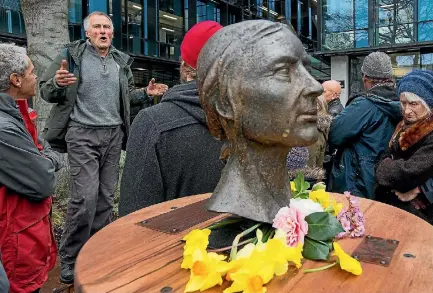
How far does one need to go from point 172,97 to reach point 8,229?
1132 millimetres

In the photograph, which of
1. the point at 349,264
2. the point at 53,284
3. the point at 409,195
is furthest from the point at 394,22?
the point at 349,264

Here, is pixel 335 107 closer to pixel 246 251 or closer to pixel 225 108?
pixel 225 108

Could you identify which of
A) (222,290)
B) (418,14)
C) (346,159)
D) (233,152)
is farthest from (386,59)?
(418,14)

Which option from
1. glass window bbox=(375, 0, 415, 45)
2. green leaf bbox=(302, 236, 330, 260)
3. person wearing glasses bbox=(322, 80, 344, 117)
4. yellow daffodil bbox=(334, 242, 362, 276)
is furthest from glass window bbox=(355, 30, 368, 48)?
yellow daffodil bbox=(334, 242, 362, 276)

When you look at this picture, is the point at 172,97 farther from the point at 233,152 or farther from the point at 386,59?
the point at 386,59

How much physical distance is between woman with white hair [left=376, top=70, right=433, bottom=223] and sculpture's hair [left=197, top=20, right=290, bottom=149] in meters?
1.69

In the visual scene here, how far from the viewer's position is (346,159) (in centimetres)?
343

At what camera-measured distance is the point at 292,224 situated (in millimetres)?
1441

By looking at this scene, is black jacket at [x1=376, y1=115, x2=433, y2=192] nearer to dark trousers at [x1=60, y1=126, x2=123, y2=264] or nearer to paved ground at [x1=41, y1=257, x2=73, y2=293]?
dark trousers at [x1=60, y1=126, x2=123, y2=264]

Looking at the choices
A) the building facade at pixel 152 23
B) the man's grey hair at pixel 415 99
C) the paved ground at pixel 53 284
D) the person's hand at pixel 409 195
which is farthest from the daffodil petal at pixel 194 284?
the building facade at pixel 152 23

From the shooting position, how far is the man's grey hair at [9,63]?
2688 millimetres

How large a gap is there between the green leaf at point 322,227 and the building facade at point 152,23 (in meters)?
13.1

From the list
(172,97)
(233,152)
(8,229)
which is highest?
(172,97)

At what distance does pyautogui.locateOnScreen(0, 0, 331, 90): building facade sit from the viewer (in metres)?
14.9
